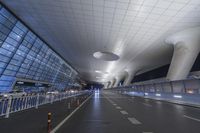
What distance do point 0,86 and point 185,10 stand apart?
3089 centimetres

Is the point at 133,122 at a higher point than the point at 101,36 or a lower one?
lower

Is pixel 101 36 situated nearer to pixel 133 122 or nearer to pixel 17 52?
pixel 17 52

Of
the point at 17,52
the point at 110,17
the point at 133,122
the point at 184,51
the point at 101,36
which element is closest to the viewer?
the point at 133,122

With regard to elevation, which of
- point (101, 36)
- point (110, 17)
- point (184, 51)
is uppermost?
point (101, 36)

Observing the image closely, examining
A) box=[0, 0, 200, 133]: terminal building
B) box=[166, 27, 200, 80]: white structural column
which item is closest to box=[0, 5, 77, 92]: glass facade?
box=[0, 0, 200, 133]: terminal building

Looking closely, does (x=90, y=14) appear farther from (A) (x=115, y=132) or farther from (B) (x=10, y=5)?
(A) (x=115, y=132)

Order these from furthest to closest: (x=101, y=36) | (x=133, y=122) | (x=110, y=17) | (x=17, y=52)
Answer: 1. (x=101, y=36)
2. (x=17, y=52)
3. (x=110, y=17)
4. (x=133, y=122)

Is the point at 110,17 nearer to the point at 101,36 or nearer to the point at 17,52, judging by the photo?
the point at 101,36

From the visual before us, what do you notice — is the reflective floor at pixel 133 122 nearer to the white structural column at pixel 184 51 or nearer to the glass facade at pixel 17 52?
the white structural column at pixel 184 51

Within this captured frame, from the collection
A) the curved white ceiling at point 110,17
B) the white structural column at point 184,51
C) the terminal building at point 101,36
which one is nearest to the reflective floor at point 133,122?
the terminal building at point 101,36

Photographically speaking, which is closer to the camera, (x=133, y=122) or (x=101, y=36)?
(x=133, y=122)

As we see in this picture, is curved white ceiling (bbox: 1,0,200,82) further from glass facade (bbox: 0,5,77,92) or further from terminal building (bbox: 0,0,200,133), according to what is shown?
glass facade (bbox: 0,5,77,92)

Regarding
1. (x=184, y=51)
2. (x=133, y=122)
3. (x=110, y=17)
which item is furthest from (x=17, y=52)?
(x=184, y=51)

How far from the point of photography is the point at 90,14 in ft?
70.1
